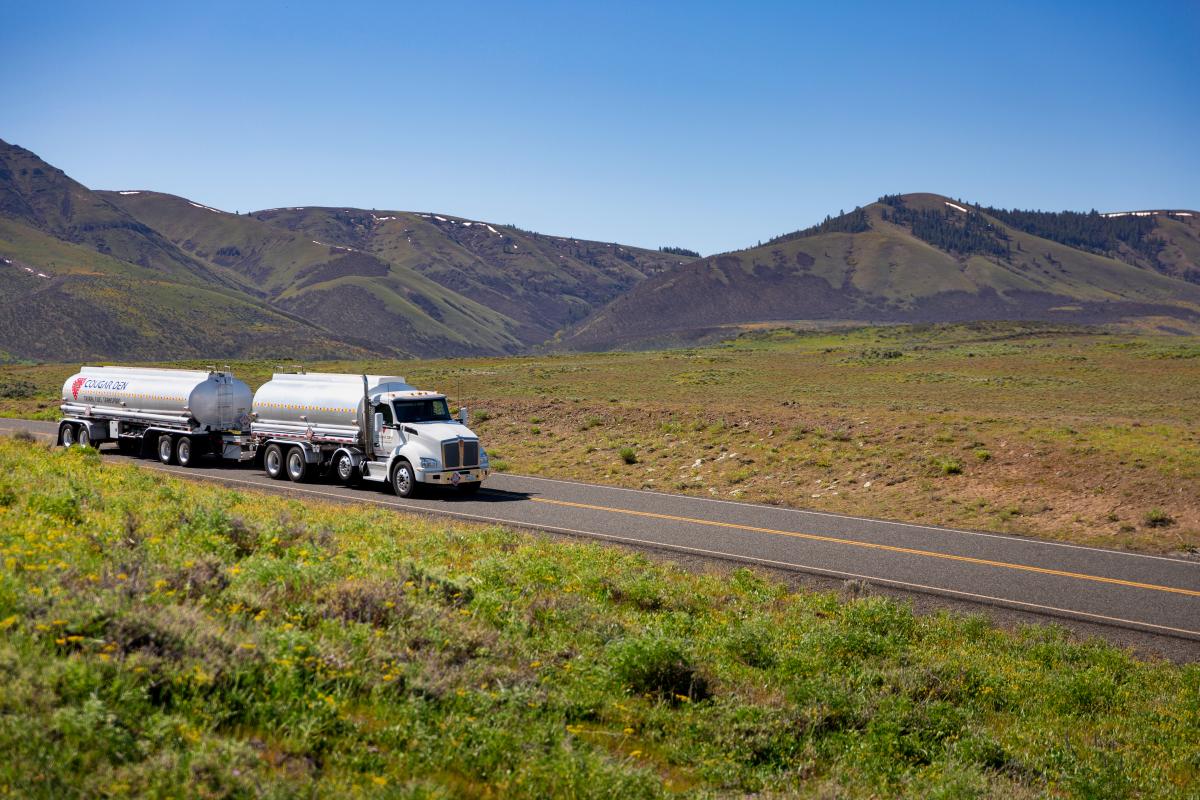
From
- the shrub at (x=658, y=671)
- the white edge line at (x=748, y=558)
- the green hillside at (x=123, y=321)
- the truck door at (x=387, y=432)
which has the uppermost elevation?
the green hillside at (x=123, y=321)

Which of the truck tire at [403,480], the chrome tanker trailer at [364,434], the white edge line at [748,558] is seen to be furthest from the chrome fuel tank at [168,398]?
the truck tire at [403,480]

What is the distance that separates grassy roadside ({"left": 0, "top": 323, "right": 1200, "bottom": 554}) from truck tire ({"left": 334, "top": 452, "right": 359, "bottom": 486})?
6.54 metres

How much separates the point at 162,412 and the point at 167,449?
1211 mm

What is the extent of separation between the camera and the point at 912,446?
2700 cm

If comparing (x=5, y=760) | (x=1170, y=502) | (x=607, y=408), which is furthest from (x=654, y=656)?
(x=607, y=408)

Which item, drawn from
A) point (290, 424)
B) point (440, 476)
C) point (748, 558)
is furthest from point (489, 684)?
point (290, 424)

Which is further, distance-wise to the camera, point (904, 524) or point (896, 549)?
point (904, 524)

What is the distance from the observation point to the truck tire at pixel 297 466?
25016 mm

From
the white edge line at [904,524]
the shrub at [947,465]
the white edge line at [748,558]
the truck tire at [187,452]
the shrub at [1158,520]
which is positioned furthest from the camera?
the truck tire at [187,452]

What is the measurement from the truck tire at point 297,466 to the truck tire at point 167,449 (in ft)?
18.6

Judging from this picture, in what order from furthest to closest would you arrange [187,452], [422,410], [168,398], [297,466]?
[168,398]
[187,452]
[297,466]
[422,410]

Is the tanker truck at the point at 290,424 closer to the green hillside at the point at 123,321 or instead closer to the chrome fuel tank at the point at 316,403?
the chrome fuel tank at the point at 316,403

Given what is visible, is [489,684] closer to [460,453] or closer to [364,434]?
[460,453]

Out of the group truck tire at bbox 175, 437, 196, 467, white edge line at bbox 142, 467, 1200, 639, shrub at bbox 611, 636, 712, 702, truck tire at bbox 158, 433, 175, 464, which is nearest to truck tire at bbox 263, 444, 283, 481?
white edge line at bbox 142, 467, 1200, 639
